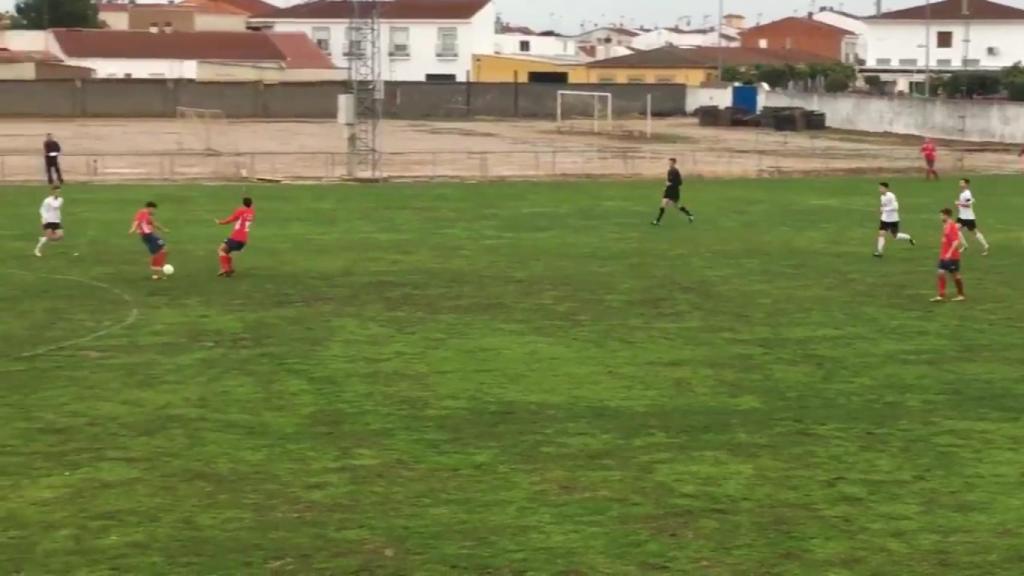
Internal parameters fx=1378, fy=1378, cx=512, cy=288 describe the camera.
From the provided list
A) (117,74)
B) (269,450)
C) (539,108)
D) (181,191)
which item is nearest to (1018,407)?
(269,450)

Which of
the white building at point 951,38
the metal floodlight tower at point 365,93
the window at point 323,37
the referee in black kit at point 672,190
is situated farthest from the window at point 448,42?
the referee in black kit at point 672,190

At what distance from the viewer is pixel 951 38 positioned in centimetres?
10675

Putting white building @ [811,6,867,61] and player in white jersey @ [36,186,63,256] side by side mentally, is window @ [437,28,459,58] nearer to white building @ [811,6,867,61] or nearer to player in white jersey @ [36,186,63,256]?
white building @ [811,6,867,61]

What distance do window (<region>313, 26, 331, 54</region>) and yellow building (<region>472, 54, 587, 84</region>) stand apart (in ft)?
44.4

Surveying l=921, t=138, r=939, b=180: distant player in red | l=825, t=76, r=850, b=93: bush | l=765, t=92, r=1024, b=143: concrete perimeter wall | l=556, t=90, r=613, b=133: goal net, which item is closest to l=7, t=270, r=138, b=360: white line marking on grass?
l=921, t=138, r=939, b=180: distant player in red

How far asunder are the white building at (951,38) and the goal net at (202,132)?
53431mm

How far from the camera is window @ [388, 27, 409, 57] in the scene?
11406cm

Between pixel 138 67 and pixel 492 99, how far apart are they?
25.9 m

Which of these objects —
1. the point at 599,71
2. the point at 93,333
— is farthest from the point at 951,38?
the point at 93,333

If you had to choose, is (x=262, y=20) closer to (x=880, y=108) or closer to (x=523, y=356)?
(x=880, y=108)

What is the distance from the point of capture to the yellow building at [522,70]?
11350 centimetres

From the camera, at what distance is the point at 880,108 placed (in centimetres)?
8094

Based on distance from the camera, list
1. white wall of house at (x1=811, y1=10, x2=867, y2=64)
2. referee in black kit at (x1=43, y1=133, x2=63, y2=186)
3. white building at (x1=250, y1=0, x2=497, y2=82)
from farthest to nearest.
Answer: white wall of house at (x1=811, y1=10, x2=867, y2=64)
white building at (x1=250, y1=0, x2=497, y2=82)
referee in black kit at (x1=43, y1=133, x2=63, y2=186)

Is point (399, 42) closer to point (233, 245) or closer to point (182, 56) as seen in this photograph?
point (182, 56)
